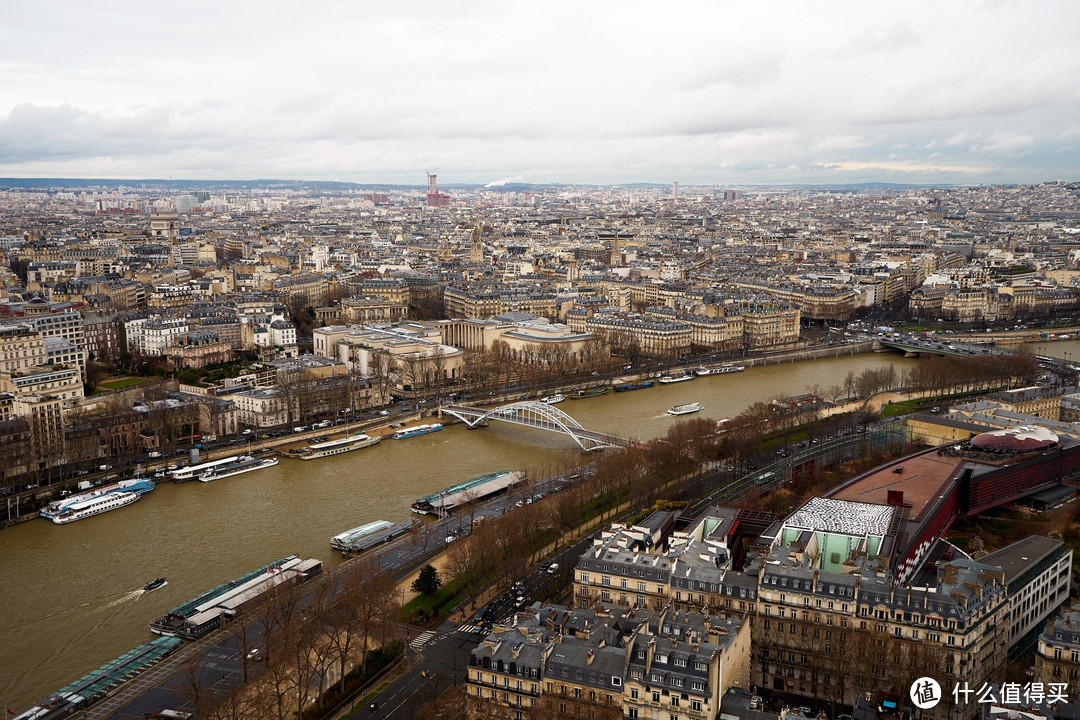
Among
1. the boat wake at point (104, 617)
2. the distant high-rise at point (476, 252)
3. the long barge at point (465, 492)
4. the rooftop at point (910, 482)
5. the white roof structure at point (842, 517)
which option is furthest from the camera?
the distant high-rise at point (476, 252)

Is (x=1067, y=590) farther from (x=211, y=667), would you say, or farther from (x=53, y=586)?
(x=53, y=586)

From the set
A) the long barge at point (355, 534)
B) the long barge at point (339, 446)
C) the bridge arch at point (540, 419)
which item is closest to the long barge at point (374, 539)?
the long barge at point (355, 534)

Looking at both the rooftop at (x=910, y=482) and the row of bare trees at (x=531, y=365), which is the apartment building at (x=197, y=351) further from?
the rooftop at (x=910, y=482)

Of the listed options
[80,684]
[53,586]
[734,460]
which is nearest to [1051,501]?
[734,460]

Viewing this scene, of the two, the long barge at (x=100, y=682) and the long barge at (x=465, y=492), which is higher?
the long barge at (x=465, y=492)

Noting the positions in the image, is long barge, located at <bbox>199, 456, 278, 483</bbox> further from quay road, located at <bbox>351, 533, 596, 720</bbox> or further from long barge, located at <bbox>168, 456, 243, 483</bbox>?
quay road, located at <bbox>351, 533, 596, 720</bbox>
